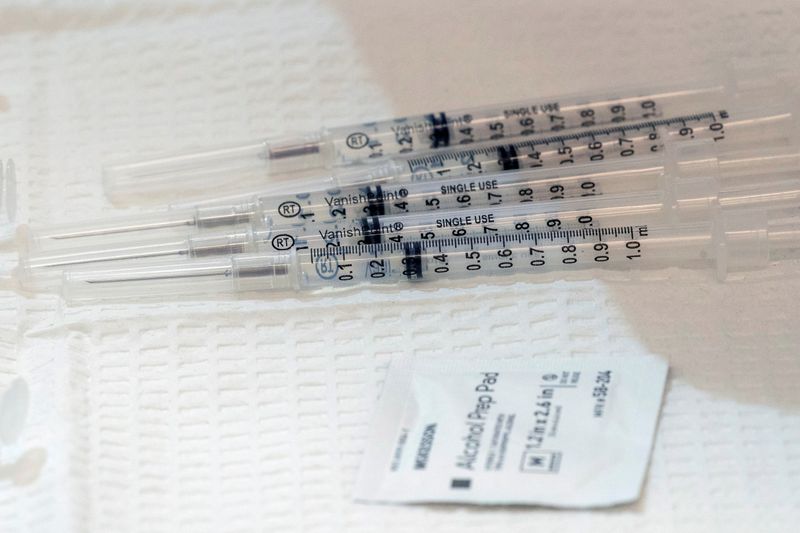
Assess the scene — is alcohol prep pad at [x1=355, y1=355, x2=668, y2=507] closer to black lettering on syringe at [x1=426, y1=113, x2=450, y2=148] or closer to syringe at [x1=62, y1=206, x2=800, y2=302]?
syringe at [x1=62, y1=206, x2=800, y2=302]

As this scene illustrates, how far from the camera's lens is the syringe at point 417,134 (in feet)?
4.37

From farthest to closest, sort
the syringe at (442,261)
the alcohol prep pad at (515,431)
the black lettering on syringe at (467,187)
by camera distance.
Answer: the black lettering on syringe at (467,187)
the syringe at (442,261)
the alcohol prep pad at (515,431)

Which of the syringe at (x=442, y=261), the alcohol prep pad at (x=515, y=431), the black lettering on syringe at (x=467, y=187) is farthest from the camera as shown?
the black lettering on syringe at (x=467, y=187)

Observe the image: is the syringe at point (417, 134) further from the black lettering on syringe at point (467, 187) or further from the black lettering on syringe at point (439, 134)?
the black lettering on syringe at point (467, 187)

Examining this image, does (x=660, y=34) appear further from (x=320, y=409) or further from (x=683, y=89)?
(x=320, y=409)

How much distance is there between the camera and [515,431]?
→ 97cm

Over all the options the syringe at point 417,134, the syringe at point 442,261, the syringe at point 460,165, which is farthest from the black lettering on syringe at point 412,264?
the syringe at point 417,134

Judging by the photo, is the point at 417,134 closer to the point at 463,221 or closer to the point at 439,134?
the point at 439,134

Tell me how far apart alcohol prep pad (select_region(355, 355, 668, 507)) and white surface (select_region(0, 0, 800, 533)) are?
19 mm

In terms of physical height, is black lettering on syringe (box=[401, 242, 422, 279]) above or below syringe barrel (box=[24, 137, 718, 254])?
below

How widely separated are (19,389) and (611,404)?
610 millimetres

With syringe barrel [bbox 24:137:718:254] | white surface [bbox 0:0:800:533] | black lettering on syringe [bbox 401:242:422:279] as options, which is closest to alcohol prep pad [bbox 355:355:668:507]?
white surface [bbox 0:0:800:533]

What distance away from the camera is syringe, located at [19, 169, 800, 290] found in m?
1.19

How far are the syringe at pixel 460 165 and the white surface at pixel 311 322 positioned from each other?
0.10 metres
